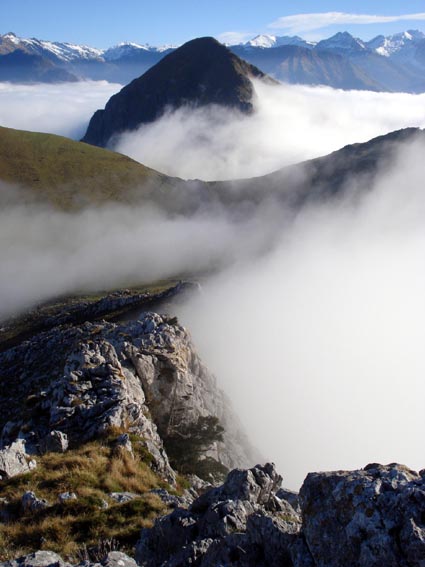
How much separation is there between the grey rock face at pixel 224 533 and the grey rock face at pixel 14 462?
9340mm

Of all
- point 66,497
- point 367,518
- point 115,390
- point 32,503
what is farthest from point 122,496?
point 115,390

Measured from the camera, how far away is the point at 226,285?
570 ft

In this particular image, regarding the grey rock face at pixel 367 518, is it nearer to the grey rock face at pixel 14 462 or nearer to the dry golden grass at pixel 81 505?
the dry golden grass at pixel 81 505

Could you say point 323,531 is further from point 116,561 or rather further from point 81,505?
point 81,505

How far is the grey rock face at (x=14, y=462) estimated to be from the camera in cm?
2220

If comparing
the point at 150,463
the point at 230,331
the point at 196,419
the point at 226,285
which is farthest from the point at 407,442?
the point at 150,463

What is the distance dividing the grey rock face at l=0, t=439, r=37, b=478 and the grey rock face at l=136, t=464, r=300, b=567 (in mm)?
9340

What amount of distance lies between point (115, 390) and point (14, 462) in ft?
40.2

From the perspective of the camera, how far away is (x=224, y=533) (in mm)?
15359

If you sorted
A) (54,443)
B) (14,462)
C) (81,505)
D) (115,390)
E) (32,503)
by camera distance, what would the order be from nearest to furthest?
(32,503)
(81,505)
(14,462)
(54,443)
(115,390)

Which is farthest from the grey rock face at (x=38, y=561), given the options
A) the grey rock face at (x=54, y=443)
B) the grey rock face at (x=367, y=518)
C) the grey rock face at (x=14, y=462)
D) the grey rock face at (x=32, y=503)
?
the grey rock face at (x=54, y=443)

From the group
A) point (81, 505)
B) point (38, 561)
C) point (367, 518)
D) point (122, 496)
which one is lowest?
point (122, 496)

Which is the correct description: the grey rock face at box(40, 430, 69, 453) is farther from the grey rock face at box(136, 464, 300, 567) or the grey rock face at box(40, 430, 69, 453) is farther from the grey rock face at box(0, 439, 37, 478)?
the grey rock face at box(136, 464, 300, 567)

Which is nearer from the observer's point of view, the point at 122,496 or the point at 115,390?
the point at 122,496
